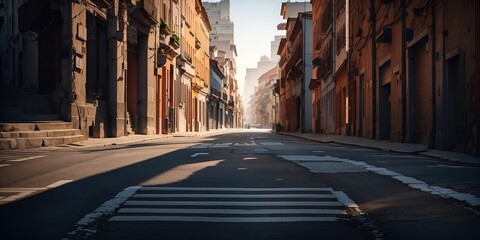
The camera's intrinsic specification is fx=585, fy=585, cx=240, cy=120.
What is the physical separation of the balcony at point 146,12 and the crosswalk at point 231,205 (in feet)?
82.3

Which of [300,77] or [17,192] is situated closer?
[17,192]

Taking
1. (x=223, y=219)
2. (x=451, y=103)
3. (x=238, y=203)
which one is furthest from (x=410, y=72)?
(x=223, y=219)

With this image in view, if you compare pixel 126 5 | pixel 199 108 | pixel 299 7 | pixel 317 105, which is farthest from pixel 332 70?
pixel 299 7

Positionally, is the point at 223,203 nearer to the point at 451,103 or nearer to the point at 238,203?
the point at 238,203

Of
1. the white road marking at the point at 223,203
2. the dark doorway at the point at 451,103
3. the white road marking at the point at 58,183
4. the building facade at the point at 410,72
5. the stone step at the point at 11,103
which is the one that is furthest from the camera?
the stone step at the point at 11,103

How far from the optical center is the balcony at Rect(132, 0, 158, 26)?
30.9m

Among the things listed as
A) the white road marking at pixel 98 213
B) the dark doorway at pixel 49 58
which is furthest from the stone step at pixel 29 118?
the white road marking at pixel 98 213

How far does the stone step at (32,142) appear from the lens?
1516 centimetres

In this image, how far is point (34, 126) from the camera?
17219 millimetres

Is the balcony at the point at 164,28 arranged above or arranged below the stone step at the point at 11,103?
above

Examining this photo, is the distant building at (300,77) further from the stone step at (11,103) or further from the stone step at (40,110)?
the stone step at (11,103)

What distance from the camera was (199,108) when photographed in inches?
2662

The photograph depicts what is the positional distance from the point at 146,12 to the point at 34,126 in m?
16.3

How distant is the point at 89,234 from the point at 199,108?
6349 centimetres
